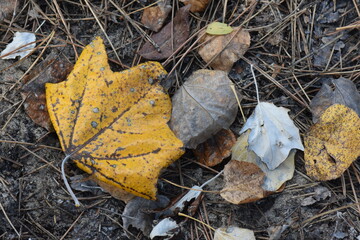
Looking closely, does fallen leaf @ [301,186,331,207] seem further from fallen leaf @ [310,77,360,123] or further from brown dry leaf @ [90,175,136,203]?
brown dry leaf @ [90,175,136,203]

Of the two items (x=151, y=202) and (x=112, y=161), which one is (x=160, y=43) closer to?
(x=112, y=161)

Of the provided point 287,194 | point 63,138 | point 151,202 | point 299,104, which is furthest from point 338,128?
point 63,138

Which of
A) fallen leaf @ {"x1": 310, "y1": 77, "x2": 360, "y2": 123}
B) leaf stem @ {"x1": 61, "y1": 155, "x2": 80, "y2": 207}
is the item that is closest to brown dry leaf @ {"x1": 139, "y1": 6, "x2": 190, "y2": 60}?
leaf stem @ {"x1": 61, "y1": 155, "x2": 80, "y2": 207}

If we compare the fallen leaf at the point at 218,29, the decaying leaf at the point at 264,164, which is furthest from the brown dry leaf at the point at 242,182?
the fallen leaf at the point at 218,29

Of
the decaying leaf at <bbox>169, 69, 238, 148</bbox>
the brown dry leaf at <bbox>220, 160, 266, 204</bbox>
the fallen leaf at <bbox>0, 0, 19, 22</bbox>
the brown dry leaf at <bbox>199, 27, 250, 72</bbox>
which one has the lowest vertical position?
the brown dry leaf at <bbox>220, 160, 266, 204</bbox>

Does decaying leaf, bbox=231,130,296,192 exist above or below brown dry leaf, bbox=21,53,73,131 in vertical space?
below

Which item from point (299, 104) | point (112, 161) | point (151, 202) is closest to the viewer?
point (112, 161)

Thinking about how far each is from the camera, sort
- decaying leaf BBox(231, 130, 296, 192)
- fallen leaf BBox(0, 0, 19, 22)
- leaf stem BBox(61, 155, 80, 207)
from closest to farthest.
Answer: leaf stem BBox(61, 155, 80, 207) < decaying leaf BBox(231, 130, 296, 192) < fallen leaf BBox(0, 0, 19, 22)
